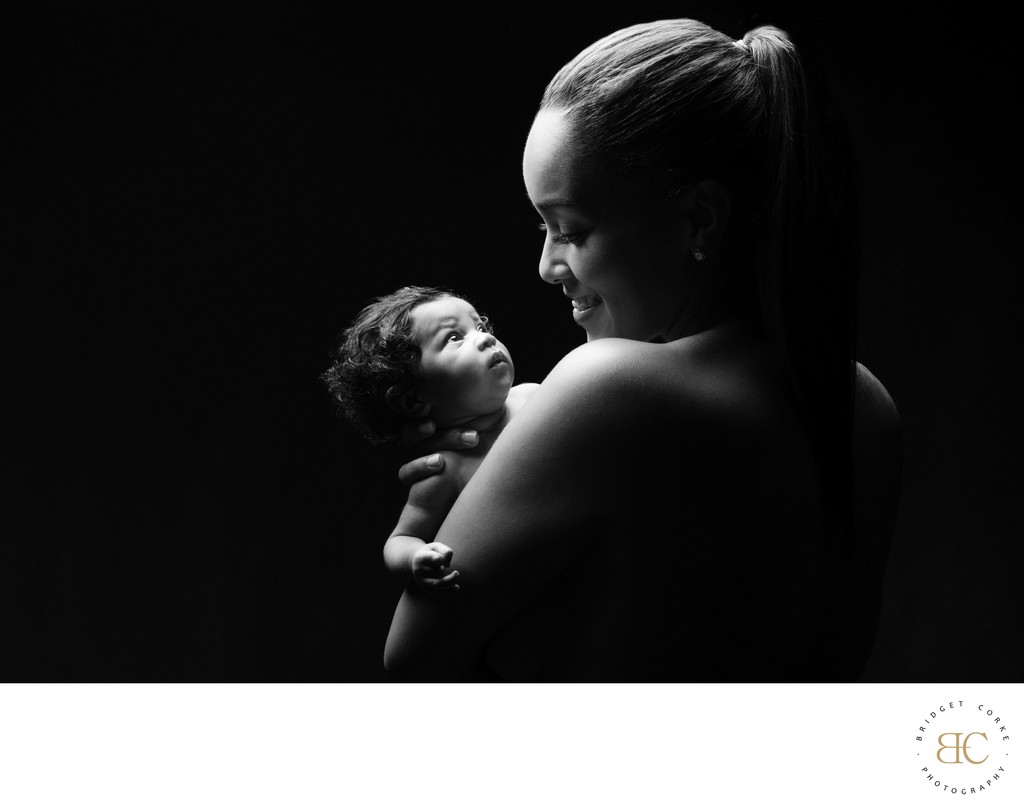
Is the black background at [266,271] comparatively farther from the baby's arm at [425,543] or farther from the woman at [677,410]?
the woman at [677,410]

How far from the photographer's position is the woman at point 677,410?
41.5 inches

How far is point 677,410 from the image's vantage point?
1058mm

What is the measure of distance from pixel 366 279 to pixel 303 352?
0.16 metres

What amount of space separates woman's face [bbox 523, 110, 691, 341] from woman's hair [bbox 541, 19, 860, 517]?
0.02m

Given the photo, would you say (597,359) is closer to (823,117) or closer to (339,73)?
(823,117)

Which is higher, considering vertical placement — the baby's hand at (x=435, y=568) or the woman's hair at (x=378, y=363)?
the woman's hair at (x=378, y=363)

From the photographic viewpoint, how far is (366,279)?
1.84 metres

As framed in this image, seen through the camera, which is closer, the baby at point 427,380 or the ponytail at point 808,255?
the ponytail at point 808,255

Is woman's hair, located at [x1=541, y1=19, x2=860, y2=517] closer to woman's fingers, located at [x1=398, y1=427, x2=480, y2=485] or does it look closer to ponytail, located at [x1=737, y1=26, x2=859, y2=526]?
ponytail, located at [x1=737, y1=26, x2=859, y2=526]

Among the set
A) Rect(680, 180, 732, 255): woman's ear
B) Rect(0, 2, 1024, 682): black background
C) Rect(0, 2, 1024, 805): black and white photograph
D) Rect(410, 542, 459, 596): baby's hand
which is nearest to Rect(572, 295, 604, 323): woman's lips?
Rect(0, 2, 1024, 805): black and white photograph

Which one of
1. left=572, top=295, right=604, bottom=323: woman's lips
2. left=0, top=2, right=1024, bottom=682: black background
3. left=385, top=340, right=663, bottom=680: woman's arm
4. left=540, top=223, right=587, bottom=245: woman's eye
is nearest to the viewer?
left=385, top=340, right=663, bottom=680: woman's arm

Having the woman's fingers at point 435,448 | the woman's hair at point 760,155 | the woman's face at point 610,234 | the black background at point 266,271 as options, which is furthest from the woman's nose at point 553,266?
the black background at point 266,271

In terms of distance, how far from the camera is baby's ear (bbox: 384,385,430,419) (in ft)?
4.28

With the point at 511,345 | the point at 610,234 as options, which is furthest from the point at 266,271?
the point at 610,234
